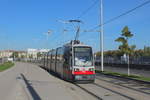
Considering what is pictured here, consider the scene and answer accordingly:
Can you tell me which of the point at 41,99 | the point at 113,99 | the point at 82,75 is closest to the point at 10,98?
the point at 41,99

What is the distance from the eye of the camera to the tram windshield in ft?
67.8

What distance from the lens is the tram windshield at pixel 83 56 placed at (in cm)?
2067

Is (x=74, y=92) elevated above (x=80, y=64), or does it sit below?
below

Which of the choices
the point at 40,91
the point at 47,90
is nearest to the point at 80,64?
the point at 47,90

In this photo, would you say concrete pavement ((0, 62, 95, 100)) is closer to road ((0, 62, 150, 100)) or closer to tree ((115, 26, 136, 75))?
road ((0, 62, 150, 100))

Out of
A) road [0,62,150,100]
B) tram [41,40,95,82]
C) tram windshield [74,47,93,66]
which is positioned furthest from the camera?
tram windshield [74,47,93,66]

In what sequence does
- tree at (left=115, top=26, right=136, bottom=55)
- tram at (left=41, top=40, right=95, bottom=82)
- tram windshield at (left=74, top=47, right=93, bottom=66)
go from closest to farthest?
tram at (left=41, top=40, right=95, bottom=82) < tram windshield at (left=74, top=47, right=93, bottom=66) < tree at (left=115, top=26, right=136, bottom=55)

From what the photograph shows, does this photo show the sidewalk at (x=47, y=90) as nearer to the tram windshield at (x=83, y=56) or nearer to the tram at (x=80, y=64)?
the tram at (x=80, y=64)

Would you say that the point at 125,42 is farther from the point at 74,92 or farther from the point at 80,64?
the point at 74,92

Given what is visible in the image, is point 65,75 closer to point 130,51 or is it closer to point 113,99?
point 130,51

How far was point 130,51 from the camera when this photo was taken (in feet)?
91.4

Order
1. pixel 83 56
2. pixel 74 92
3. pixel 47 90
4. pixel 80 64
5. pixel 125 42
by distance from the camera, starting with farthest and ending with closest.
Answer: pixel 125 42 < pixel 83 56 < pixel 80 64 < pixel 47 90 < pixel 74 92

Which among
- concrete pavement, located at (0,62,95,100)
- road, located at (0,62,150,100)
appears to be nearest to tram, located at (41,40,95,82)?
concrete pavement, located at (0,62,95,100)

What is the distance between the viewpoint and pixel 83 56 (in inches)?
827
